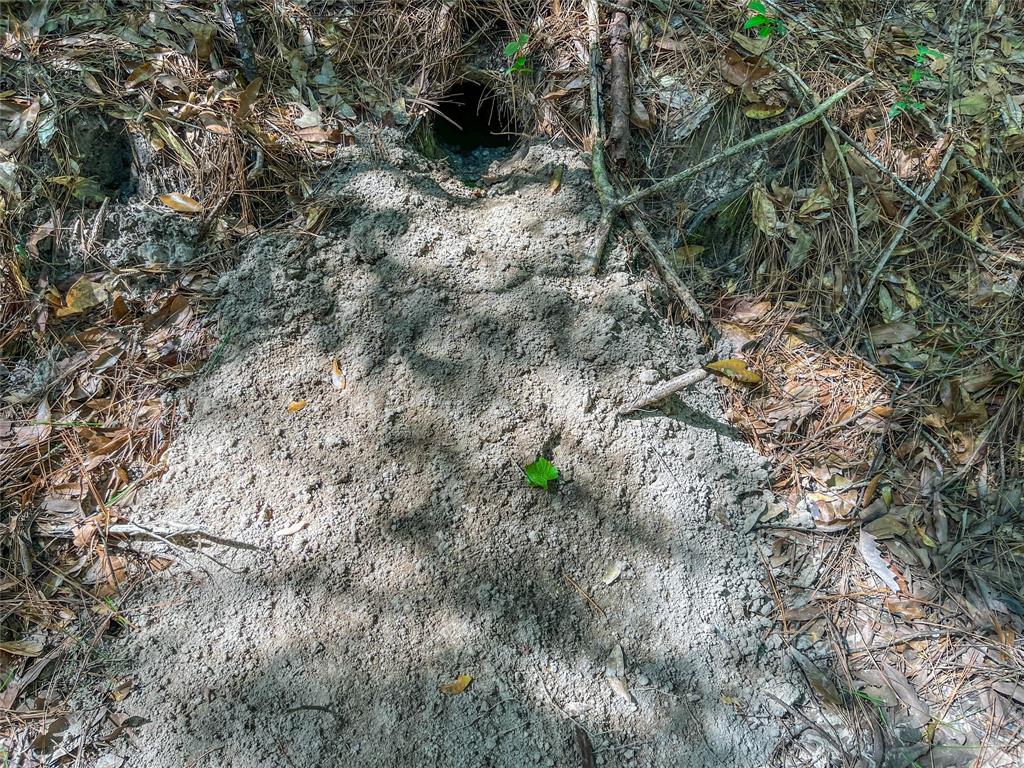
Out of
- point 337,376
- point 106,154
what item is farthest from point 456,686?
point 106,154

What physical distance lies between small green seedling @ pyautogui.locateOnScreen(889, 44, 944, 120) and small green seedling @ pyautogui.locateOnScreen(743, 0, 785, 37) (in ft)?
1.80

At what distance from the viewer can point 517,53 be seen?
2783 millimetres

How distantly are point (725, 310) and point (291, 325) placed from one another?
1.64 meters

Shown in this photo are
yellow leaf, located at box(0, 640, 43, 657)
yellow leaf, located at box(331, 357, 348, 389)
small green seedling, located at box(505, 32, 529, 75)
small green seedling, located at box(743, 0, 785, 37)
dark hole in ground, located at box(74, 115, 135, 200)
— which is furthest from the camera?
small green seedling, located at box(505, 32, 529, 75)

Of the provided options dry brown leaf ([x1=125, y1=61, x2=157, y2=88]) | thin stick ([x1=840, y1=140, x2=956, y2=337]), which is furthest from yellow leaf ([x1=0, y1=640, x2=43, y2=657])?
thin stick ([x1=840, y1=140, x2=956, y2=337])

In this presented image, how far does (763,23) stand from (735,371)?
1520mm

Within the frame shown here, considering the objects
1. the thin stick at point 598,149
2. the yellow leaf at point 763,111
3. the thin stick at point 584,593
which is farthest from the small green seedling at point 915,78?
the thin stick at point 584,593

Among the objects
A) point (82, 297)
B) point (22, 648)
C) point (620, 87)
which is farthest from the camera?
point (620, 87)

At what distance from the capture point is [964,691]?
1.90 m

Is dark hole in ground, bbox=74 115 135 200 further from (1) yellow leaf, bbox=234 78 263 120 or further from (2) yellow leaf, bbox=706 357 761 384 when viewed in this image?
(2) yellow leaf, bbox=706 357 761 384

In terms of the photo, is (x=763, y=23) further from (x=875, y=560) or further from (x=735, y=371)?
(x=875, y=560)

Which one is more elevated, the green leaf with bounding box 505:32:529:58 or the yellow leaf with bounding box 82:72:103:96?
the yellow leaf with bounding box 82:72:103:96

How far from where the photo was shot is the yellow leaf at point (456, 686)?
1720 millimetres

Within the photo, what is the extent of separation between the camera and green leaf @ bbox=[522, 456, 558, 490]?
197 cm
